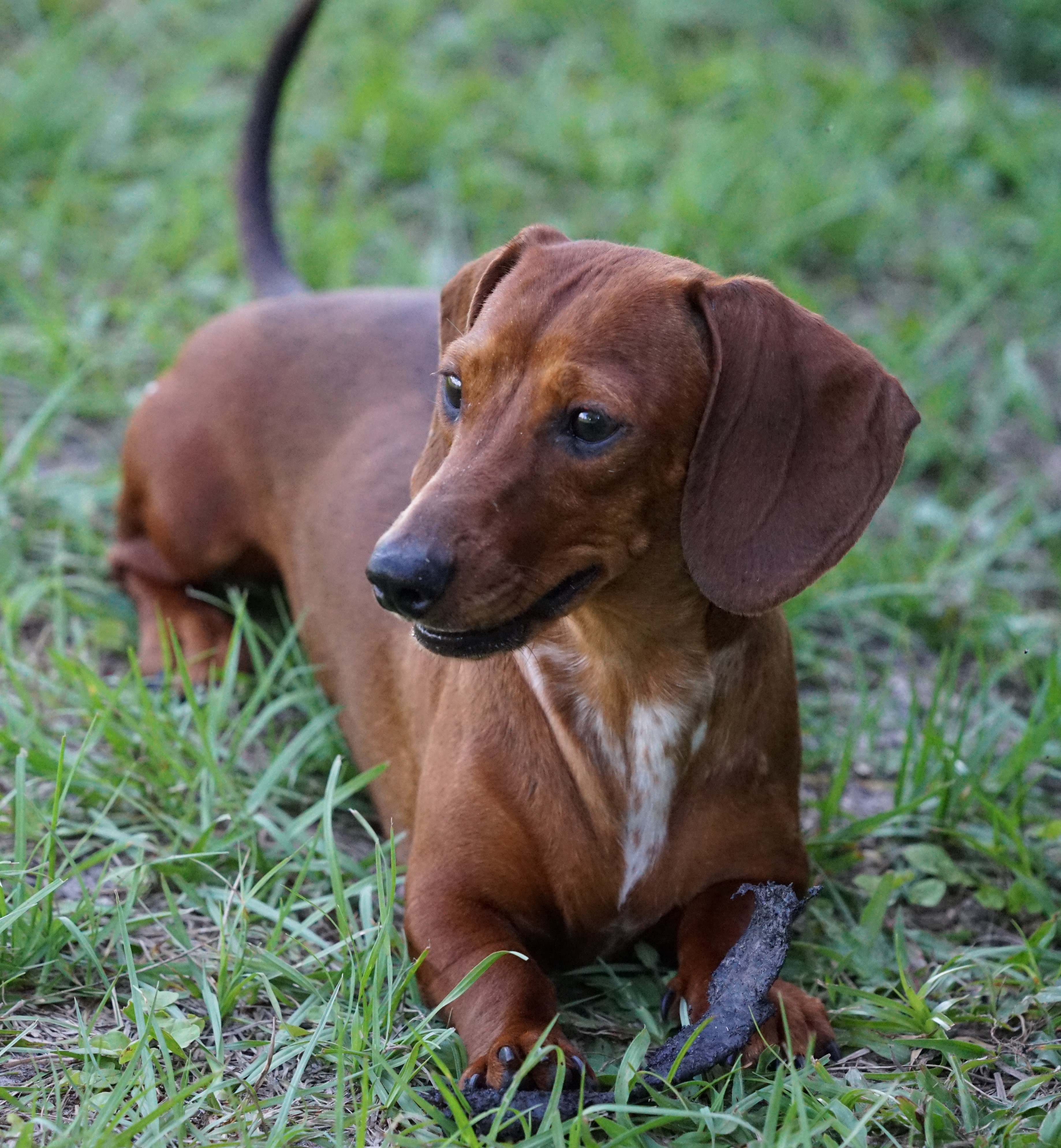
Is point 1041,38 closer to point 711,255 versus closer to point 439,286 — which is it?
point 711,255

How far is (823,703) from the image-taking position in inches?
143

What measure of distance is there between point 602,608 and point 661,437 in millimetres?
313

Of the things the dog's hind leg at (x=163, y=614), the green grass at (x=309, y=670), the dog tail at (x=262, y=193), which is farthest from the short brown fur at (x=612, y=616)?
the dog tail at (x=262, y=193)

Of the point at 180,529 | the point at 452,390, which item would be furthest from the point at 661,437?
the point at 180,529

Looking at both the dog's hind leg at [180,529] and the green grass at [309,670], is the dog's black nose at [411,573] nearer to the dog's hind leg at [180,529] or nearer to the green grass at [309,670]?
the green grass at [309,670]

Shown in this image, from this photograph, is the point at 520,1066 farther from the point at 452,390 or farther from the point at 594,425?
the point at 452,390

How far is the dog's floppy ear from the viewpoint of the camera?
7.61ft

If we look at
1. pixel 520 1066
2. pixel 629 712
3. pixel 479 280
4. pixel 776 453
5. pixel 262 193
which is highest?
pixel 479 280

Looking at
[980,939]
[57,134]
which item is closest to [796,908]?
[980,939]

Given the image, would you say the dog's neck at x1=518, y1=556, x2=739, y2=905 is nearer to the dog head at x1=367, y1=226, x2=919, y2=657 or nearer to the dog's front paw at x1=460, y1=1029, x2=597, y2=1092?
the dog head at x1=367, y1=226, x2=919, y2=657

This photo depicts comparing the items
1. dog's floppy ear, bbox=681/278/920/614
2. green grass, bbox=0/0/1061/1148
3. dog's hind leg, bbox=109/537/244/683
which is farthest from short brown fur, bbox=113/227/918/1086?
dog's hind leg, bbox=109/537/244/683

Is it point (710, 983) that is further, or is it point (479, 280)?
point (479, 280)

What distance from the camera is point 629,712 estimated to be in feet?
8.30

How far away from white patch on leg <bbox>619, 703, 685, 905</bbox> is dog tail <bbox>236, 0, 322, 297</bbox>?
6.69ft
